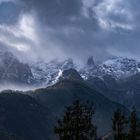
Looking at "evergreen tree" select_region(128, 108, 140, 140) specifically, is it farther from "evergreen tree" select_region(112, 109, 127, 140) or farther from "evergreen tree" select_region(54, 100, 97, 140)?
"evergreen tree" select_region(54, 100, 97, 140)

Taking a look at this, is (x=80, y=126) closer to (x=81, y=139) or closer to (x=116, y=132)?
(x=81, y=139)

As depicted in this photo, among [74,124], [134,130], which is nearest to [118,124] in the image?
[134,130]

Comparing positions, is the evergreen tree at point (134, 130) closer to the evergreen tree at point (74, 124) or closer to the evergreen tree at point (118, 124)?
the evergreen tree at point (118, 124)

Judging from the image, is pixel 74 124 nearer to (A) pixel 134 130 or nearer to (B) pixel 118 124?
(B) pixel 118 124

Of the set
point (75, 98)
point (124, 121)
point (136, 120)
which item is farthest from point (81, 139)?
point (136, 120)

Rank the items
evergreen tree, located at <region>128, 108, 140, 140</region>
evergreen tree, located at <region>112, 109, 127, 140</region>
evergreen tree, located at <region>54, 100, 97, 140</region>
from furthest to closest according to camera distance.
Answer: evergreen tree, located at <region>128, 108, 140, 140</region> → evergreen tree, located at <region>112, 109, 127, 140</region> → evergreen tree, located at <region>54, 100, 97, 140</region>

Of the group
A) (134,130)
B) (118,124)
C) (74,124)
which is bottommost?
(74,124)

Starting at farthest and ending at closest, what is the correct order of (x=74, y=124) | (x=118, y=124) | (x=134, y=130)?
(x=134, y=130)
(x=118, y=124)
(x=74, y=124)

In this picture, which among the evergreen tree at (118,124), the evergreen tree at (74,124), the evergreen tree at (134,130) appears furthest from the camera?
the evergreen tree at (134,130)

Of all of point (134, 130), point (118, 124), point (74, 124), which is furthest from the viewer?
point (134, 130)

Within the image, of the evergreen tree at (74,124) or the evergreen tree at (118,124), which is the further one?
the evergreen tree at (118,124)

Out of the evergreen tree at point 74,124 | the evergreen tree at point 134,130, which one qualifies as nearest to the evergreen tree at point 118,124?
the evergreen tree at point 134,130

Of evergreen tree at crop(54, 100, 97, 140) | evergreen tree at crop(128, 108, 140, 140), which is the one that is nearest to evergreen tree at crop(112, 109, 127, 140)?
evergreen tree at crop(128, 108, 140, 140)

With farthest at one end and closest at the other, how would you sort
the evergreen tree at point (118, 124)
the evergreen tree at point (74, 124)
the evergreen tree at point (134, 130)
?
1. the evergreen tree at point (134, 130)
2. the evergreen tree at point (118, 124)
3. the evergreen tree at point (74, 124)
